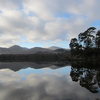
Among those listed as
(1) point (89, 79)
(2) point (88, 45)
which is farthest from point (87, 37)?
(1) point (89, 79)

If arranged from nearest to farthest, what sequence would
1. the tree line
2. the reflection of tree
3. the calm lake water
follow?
the calm lake water < the reflection of tree < the tree line

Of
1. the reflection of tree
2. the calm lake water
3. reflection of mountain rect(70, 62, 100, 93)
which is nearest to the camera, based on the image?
the calm lake water

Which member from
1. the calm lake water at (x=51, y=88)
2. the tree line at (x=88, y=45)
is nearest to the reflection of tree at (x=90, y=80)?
the calm lake water at (x=51, y=88)

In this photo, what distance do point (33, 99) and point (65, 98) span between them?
2.88 m

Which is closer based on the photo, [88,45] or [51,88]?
[51,88]

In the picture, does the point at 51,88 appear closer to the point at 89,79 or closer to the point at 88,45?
the point at 89,79

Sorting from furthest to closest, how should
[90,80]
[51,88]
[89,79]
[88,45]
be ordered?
[88,45] < [89,79] < [90,80] < [51,88]

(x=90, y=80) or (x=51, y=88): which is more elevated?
(x=90, y=80)

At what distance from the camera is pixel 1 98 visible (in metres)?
22.5

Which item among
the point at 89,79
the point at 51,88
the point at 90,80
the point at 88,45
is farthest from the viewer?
the point at 88,45

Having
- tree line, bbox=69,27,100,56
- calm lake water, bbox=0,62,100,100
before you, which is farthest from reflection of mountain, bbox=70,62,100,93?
tree line, bbox=69,27,100,56

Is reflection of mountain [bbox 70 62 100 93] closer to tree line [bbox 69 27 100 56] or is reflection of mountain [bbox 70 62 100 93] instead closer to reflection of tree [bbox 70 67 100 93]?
reflection of tree [bbox 70 67 100 93]

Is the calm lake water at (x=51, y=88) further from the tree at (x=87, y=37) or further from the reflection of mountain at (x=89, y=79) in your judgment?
the tree at (x=87, y=37)

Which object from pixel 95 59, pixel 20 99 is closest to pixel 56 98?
pixel 20 99
